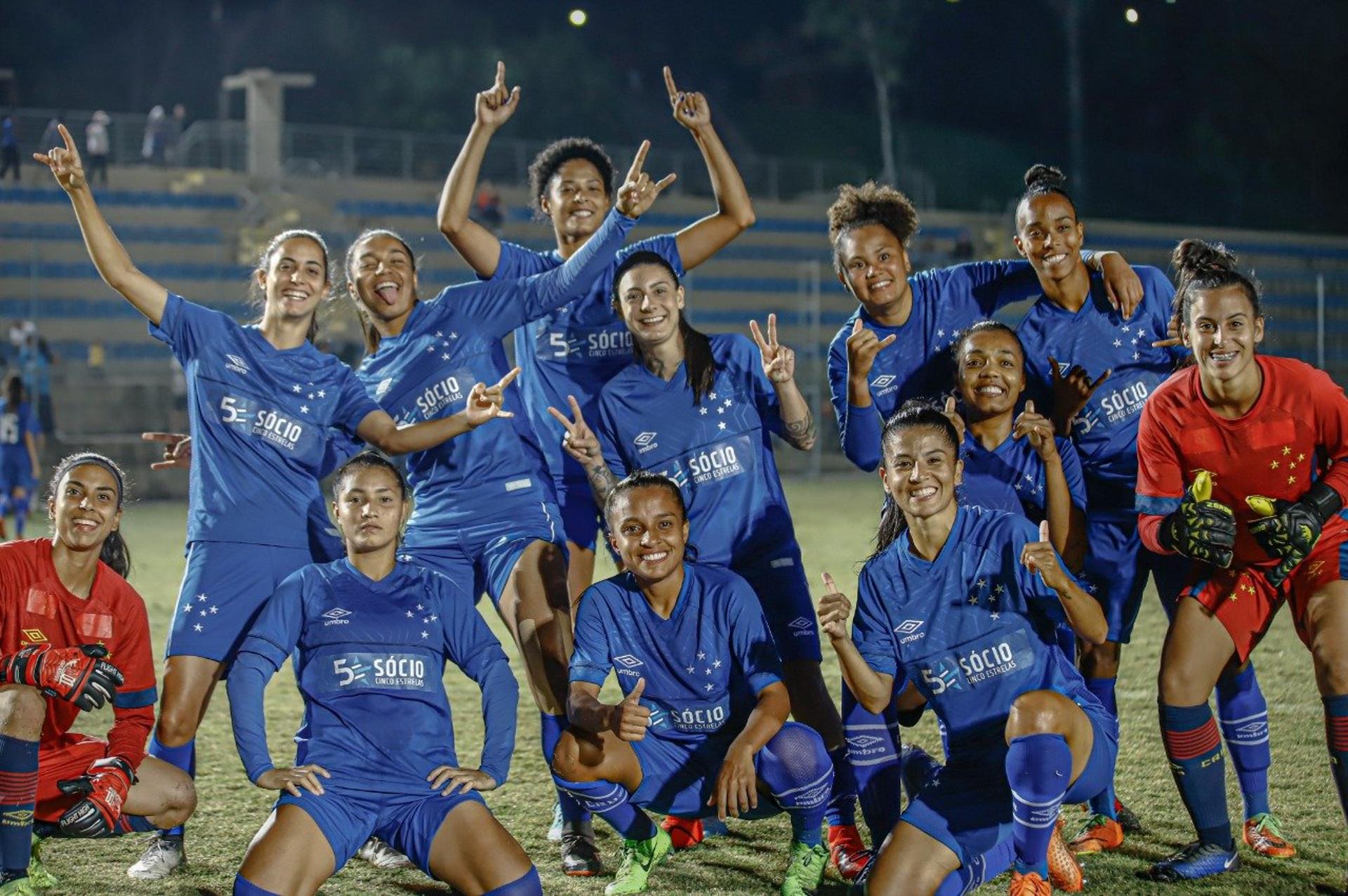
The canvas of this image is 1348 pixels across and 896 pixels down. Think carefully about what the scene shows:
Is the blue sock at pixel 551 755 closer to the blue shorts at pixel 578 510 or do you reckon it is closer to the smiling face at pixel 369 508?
the blue shorts at pixel 578 510

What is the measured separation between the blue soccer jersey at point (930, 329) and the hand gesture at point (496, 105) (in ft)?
4.72

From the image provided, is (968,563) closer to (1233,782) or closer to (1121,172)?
(1233,782)

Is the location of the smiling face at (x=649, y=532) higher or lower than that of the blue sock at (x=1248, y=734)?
higher

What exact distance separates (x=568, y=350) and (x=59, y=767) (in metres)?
2.17

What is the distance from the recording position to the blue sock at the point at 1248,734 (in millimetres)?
4180

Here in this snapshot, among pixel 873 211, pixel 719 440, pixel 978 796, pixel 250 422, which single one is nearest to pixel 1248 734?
pixel 978 796

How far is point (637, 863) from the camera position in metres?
3.99

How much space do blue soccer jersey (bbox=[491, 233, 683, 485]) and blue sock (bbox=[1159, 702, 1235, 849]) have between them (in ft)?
6.93

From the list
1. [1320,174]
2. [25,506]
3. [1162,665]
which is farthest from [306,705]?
[1320,174]

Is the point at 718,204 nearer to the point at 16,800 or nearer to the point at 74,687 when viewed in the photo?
the point at 74,687

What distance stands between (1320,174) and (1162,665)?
38875 millimetres

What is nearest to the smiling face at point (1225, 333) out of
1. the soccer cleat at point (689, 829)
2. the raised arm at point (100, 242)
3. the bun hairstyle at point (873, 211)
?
the bun hairstyle at point (873, 211)

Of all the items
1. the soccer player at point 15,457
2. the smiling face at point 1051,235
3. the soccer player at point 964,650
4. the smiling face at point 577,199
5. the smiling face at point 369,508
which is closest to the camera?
the soccer player at point 964,650

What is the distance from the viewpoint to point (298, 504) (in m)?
4.36
